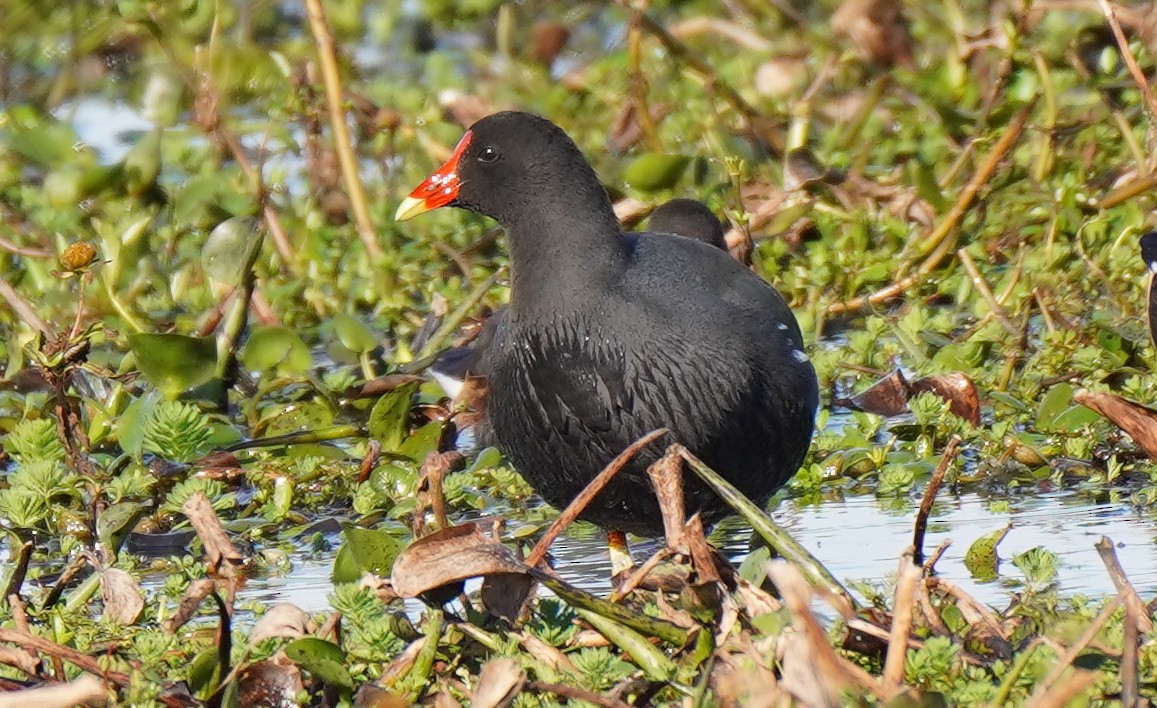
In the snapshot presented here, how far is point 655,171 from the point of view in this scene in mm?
4898

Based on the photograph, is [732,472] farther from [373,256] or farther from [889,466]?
[373,256]

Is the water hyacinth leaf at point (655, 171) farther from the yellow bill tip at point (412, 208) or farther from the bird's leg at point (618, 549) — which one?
the bird's leg at point (618, 549)

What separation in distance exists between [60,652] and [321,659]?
0.30 meters

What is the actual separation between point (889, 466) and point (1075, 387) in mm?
582

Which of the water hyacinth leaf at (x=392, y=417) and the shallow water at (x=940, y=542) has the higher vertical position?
the water hyacinth leaf at (x=392, y=417)

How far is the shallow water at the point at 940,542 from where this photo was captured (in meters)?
3.01

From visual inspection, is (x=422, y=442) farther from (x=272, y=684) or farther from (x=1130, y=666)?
(x=1130, y=666)

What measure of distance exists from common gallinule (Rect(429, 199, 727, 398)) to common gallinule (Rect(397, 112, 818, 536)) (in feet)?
1.91

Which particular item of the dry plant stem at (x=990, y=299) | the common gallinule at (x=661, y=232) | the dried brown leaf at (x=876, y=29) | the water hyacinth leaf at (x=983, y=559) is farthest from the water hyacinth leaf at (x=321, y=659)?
the dried brown leaf at (x=876, y=29)

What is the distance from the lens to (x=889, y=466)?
3570 millimetres

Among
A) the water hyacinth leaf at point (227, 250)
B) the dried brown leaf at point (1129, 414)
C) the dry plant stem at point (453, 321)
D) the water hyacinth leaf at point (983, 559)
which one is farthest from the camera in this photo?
the dry plant stem at point (453, 321)

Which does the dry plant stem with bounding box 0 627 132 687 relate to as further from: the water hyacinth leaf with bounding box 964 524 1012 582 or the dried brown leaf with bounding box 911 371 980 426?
the dried brown leaf with bounding box 911 371 980 426

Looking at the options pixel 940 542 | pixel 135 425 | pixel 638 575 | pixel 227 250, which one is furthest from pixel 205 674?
pixel 227 250

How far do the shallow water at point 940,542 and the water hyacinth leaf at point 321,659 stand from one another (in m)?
0.77
